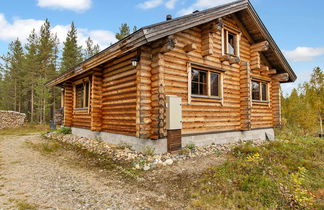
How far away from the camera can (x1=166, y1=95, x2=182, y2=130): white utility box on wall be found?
6.01 meters

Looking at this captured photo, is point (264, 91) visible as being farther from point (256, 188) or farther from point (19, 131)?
point (19, 131)

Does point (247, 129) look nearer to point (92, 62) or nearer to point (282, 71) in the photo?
point (282, 71)

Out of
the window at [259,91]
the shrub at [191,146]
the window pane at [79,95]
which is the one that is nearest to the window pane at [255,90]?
the window at [259,91]

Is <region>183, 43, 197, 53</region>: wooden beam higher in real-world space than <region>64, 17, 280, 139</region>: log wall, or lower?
higher

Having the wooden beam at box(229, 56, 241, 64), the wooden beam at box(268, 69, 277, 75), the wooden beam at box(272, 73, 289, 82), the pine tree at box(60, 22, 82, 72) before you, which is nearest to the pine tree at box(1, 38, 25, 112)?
the pine tree at box(60, 22, 82, 72)

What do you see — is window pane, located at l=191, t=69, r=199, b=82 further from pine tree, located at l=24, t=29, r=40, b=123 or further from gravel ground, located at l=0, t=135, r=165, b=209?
pine tree, located at l=24, t=29, r=40, b=123

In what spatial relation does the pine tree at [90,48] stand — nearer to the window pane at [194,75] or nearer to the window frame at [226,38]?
the window frame at [226,38]

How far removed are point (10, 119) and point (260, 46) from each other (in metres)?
21.5

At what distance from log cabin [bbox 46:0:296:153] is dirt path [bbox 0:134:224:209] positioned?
1711 millimetres

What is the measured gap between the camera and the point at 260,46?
974cm

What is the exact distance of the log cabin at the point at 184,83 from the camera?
608 cm

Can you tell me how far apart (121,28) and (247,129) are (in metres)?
23.1

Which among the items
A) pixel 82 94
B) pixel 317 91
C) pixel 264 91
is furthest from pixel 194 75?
pixel 317 91

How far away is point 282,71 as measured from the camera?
1169 cm
